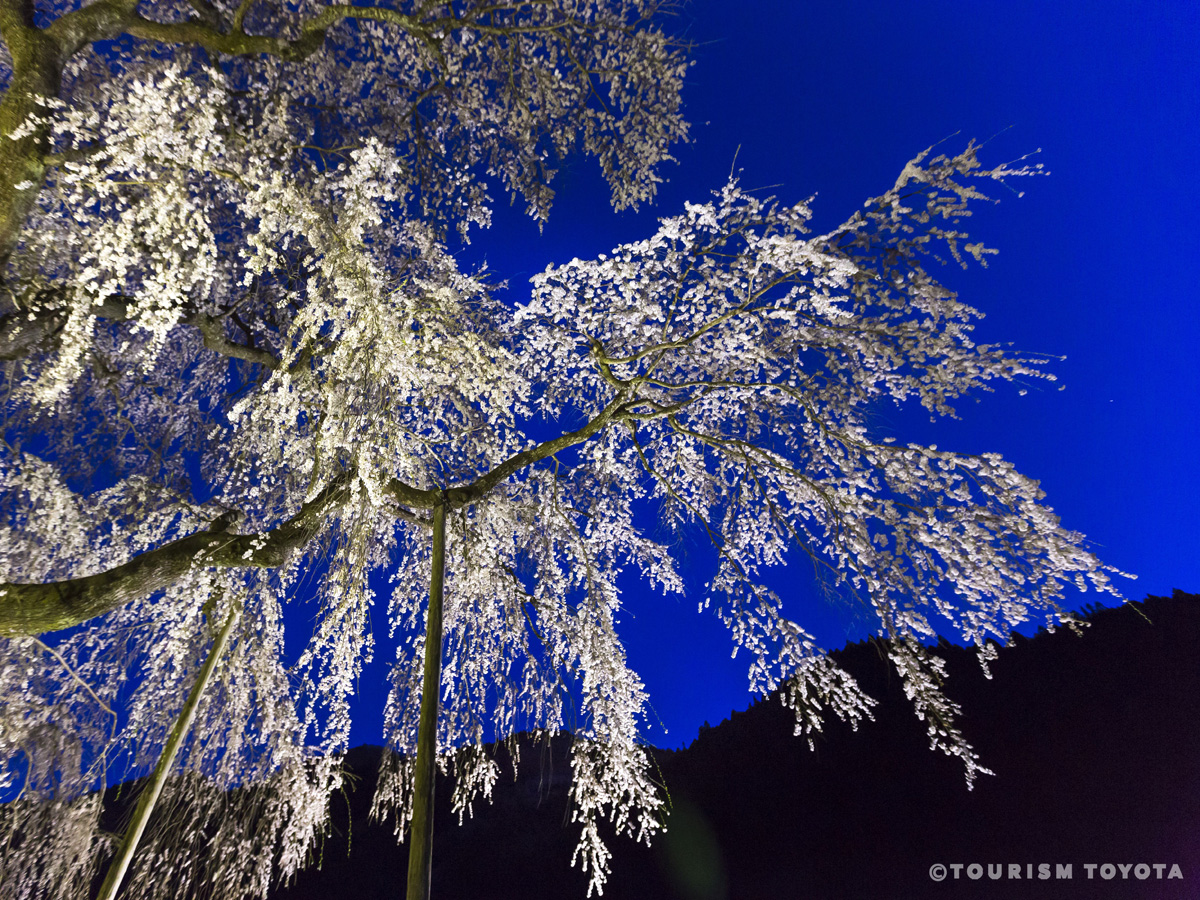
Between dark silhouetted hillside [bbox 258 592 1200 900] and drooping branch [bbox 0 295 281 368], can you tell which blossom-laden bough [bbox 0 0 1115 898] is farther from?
dark silhouetted hillside [bbox 258 592 1200 900]

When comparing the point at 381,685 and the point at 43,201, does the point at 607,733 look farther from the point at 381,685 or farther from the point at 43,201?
the point at 43,201

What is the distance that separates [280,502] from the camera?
13.6ft

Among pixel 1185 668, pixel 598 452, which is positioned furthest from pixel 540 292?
pixel 1185 668

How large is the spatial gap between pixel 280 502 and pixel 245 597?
30.3 inches

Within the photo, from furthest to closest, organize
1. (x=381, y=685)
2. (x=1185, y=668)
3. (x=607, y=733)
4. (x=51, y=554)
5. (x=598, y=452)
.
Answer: (x=1185, y=668) < (x=598, y=452) < (x=381, y=685) < (x=51, y=554) < (x=607, y=733)

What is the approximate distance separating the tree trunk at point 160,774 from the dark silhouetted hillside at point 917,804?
3.21m

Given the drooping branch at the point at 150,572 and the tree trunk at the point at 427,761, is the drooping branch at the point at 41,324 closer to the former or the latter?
the drooping branch at the point at 150,572

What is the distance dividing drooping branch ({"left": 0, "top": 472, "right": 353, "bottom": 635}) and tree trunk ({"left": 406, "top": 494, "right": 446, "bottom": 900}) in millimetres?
783

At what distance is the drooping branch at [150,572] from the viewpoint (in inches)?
90.4

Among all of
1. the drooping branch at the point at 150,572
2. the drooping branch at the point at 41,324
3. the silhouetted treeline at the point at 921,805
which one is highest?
the drooping branch at the point at 41,324

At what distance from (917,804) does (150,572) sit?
1132cm

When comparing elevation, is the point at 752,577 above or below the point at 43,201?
below

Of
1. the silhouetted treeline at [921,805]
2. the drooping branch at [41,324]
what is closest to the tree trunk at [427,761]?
the drooping branch at [41,324]

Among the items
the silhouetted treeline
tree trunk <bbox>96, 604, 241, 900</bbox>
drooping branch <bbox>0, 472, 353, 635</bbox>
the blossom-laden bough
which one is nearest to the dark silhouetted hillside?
the silhouetted treeline
